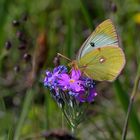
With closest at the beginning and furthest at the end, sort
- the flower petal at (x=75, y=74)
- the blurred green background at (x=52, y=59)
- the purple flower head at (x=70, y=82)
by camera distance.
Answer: the purple flower head at (x=70, y=82)
the flower petal at (x=75, y=74)
the blurred green background at (x=52, y=59)

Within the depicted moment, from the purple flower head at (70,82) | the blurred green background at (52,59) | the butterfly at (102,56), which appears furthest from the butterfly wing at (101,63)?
the blurred green background at (52,59)

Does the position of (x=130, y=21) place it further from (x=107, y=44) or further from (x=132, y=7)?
(x=107, y=44)

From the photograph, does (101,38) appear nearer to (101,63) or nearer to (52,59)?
(101,63)

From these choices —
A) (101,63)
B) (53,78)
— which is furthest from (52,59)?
(53,78)

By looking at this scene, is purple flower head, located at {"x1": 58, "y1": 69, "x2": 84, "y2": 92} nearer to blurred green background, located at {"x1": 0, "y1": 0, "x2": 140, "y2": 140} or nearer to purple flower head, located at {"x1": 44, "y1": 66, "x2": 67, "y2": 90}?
purple flower head, located at {"x1": 44, "y1": 66, "x2": 67, "y2": 90}

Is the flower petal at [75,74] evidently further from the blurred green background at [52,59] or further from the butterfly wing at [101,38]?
the blurred green background at [52,59]

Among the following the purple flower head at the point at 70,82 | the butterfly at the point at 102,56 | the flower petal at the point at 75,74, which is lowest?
the purple flower head at the point at 70,82

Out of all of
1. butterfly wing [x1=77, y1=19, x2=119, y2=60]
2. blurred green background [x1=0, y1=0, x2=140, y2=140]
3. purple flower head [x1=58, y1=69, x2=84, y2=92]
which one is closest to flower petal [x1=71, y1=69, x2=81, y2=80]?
purple flower head [x1=58, y1=69, x2=84, y2=92]
